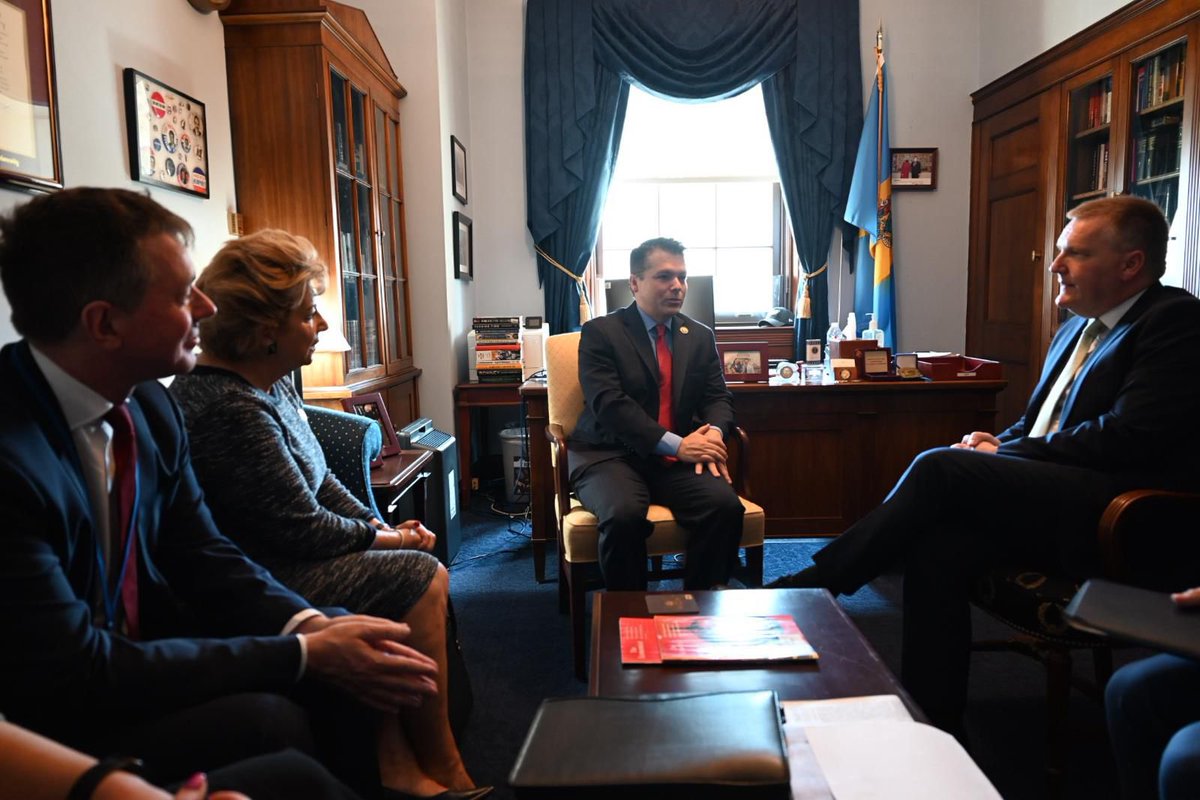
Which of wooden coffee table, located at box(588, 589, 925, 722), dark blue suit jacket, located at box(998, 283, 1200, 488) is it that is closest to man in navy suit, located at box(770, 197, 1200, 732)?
dark blue suit jacket, located at box(998, 283, 1200, 488)

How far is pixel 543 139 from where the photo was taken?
4.61 meters

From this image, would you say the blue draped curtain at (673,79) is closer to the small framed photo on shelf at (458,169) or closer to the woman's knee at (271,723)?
the small framed photo on shelf at (458,169)

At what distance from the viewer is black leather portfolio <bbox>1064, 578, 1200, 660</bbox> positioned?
1064 millimetres

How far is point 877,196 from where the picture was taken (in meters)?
4.52

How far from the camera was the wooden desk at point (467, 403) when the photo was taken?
4074 millimetres

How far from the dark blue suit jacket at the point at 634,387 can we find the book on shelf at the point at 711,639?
3.25 feet

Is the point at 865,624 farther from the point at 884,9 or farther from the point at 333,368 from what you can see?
the point at 884,9

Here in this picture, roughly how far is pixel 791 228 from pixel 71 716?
4447mm

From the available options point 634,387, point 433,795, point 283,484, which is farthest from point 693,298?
point 433,795

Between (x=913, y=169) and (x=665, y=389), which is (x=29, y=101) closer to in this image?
(x=665, y=389)

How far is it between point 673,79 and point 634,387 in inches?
107

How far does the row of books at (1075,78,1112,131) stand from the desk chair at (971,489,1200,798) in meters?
2.57

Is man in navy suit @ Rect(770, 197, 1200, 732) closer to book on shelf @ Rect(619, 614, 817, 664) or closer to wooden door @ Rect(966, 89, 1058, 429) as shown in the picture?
book on shelf @ Rect(619, 614, 817, 664)

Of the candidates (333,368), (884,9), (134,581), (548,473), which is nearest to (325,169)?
(333,368)
